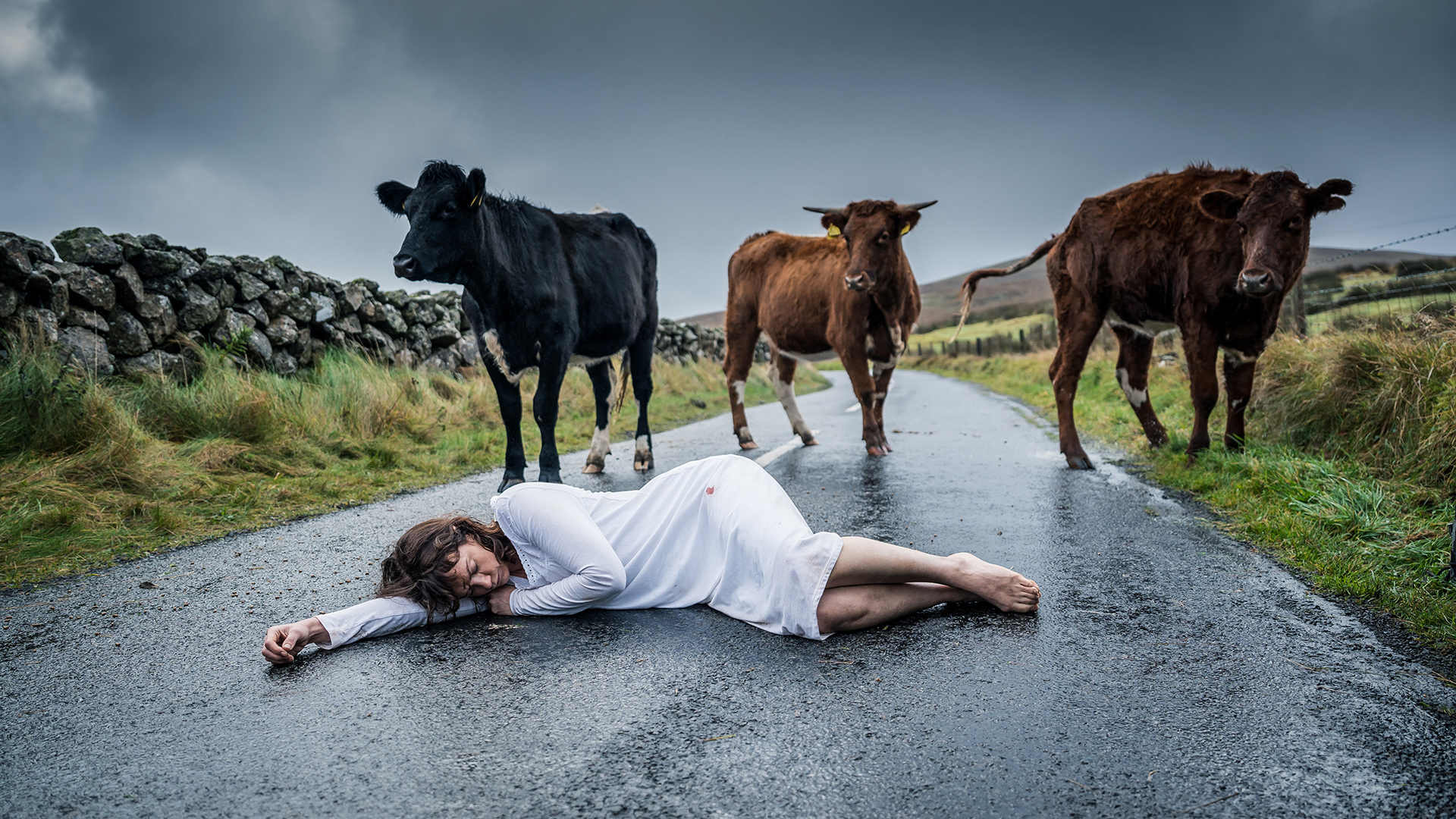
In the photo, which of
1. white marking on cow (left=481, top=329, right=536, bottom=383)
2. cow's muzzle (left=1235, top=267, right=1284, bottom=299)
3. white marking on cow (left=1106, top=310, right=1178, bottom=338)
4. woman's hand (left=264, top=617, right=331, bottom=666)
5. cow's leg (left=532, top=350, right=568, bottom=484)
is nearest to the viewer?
woman's hand (left=264, top=617, right=331, bottom=666)

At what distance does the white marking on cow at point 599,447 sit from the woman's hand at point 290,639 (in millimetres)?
4721

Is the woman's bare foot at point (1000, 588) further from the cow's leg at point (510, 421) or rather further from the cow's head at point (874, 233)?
the cow's head at point (874, 233)

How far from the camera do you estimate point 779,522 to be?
315cm

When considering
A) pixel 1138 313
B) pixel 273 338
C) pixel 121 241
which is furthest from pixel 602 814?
pixel 273 338

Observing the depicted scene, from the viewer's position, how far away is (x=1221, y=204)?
6492mm

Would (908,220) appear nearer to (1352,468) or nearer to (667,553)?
(1352,468)

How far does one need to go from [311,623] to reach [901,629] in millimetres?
2224

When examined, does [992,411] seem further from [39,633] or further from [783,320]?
[39,633]

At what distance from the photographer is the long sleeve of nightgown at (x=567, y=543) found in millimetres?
3195

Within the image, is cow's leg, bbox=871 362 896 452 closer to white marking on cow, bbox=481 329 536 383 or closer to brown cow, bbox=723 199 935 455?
brown cow, bbox=723 199 935 455

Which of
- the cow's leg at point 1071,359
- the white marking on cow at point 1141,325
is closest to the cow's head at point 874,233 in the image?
the cow's leg at point 1071,359

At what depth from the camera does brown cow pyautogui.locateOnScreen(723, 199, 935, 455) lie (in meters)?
8.49

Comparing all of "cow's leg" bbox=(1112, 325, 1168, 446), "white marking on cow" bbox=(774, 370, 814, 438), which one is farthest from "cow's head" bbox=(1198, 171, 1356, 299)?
"white marking on cow" bbox=(774, 370, 814, 438)

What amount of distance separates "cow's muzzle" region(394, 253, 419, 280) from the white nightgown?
316cm
